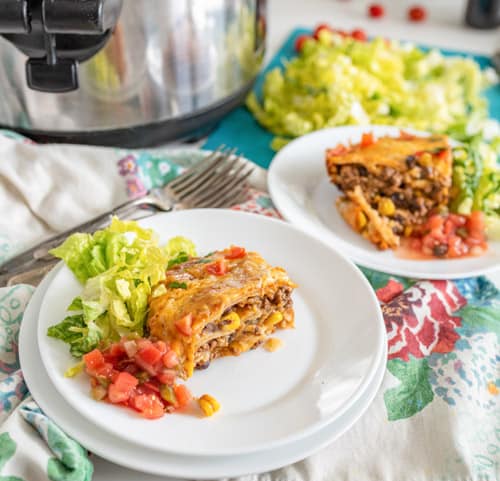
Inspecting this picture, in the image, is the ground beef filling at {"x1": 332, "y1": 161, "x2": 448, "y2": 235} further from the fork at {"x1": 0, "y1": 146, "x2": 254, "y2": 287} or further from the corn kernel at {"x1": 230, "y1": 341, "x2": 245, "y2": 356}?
the corn kernel at {"x1": 230, "y1": 341, "x2": 245, "y2": 356}

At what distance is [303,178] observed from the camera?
2449 millimetres

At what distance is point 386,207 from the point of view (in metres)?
2.25

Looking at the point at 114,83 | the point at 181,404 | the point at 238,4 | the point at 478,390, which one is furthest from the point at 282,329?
the point at 238,4

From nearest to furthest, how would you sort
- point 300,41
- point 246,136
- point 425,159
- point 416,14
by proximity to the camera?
point 425,159 → point 246,136 → point 300,41 → point 416,14

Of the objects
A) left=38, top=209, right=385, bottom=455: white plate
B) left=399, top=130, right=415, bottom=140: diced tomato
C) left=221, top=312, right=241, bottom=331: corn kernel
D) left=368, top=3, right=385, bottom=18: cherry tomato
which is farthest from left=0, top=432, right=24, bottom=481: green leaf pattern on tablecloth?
left=368, top=3, right=385, bottom=18: cherry tomato

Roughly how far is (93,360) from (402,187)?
4.00 feet

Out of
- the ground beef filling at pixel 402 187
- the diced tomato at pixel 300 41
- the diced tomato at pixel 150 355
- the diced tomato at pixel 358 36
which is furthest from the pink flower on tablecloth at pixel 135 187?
the diced tomato at pixel 358 36

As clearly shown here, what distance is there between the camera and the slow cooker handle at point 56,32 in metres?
1.76

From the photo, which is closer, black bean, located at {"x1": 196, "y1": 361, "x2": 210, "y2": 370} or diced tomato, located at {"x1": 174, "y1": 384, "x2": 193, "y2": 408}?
diced tomato, located at {"x1": 174, "y1": 384, "x2": 193, "y2": 408}

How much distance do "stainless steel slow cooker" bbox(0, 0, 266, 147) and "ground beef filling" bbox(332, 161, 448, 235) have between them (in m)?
0.60

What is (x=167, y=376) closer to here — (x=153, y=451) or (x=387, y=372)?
(x=153, y=451)

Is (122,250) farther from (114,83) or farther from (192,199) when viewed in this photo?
(114,83)

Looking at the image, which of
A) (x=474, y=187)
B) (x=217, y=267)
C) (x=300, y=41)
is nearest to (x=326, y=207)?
(x=474, y=187)

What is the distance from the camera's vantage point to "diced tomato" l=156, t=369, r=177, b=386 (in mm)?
1519
